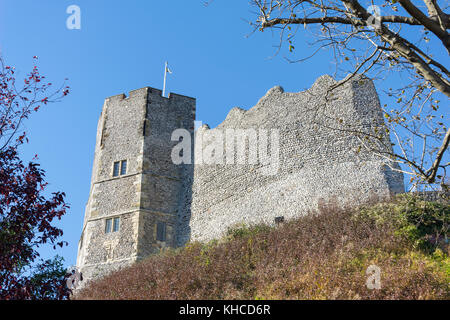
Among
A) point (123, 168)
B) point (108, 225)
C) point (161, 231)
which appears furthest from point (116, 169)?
point (161, 231)

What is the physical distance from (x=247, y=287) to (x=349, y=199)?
18.8ft

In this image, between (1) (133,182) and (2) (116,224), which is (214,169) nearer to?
(1) (133,182)

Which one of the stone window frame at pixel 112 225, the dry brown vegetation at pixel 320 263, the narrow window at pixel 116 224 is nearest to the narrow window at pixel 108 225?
the stone window frame at pixel 112 225

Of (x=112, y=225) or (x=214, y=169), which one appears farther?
(x=214, y=169)

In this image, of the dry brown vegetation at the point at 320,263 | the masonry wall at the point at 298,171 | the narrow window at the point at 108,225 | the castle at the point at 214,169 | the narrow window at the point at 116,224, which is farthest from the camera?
the narrow window at the point at 108,225

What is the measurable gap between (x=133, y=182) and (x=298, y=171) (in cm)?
A: 727

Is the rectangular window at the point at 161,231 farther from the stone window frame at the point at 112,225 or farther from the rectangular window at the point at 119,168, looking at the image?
the rectangular window at the point at 119,168

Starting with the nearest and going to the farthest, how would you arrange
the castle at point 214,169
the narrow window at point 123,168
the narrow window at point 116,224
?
the castle at point 214,169 → the narrow window at point 116,224 → the narrow window at point 123,168

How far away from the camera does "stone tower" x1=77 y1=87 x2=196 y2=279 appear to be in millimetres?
19594

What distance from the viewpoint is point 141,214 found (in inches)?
781

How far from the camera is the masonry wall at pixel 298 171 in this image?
15.8 metres

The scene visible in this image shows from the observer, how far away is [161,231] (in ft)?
65.9

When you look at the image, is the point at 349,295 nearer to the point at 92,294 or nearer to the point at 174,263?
the point at 174,263
